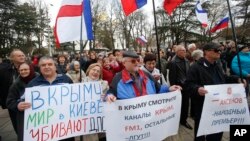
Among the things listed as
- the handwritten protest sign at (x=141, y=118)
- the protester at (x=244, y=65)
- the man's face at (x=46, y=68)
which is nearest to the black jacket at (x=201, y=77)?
the handwritten protest sign at (x=141, y=118)

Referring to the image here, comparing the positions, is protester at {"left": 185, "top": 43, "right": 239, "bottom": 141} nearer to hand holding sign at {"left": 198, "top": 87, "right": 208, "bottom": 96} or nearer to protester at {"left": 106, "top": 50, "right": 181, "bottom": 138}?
hand holding sign at {"left": 198, "top": 87, "right": 208, "bottom": 96}

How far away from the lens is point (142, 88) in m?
3.74

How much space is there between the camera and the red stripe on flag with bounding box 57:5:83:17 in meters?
4.84

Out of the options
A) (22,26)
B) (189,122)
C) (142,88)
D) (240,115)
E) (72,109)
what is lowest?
(189,122)

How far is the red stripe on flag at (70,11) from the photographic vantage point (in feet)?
15.9

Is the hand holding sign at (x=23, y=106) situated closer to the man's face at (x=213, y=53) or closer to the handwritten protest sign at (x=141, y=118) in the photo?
the handwritten protest sign at (x=141, y=118)

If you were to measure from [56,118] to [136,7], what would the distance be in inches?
115

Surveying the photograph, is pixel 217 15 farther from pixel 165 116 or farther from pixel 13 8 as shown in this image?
pixel 165 116

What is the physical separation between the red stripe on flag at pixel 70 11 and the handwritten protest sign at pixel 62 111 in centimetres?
129

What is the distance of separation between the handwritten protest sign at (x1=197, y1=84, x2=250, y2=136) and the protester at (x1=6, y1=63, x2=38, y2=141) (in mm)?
2306

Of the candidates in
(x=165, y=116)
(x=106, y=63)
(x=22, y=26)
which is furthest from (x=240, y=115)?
(x=22, y=26)

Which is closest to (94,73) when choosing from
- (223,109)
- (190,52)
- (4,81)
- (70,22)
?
(70,22)

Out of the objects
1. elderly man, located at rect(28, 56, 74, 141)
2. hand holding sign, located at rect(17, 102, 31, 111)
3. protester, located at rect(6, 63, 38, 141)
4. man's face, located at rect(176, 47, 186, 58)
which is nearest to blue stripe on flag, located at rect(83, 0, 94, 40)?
protester, located at rect(6, 63, 38, 141)

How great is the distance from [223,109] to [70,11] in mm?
2701
